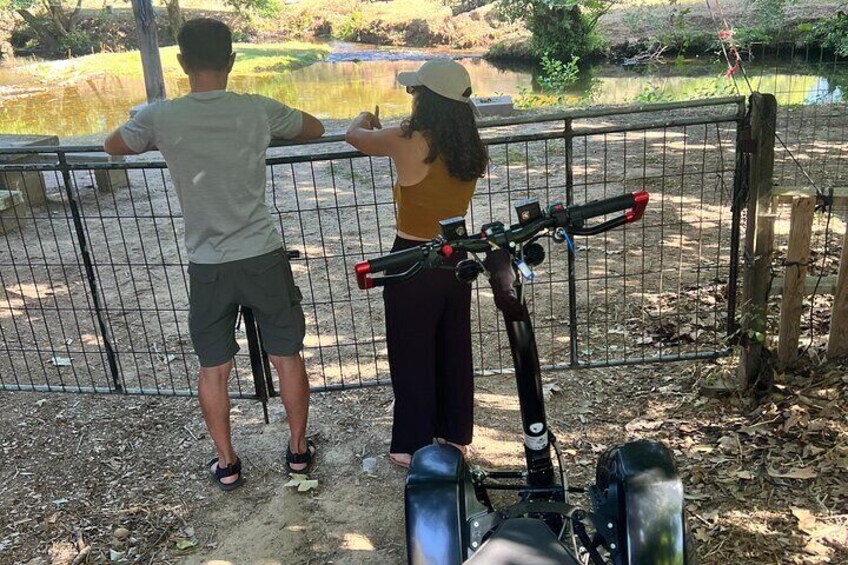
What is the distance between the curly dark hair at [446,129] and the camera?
9.01 ft

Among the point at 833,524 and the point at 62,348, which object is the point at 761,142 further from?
the point at 62,348

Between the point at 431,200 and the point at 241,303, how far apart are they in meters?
0.94

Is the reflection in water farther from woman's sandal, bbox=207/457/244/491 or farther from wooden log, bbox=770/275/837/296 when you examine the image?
woman's sandal, bbox=207/457/244/491

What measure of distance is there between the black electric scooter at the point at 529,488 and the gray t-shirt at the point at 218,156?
1.22 m

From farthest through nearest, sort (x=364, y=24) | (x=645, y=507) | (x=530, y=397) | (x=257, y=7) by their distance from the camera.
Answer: (x=364, y=24) < (x=257, y=7) < (x=530, y=397) < (x=645, y=507)

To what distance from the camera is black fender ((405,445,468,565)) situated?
1872 mm

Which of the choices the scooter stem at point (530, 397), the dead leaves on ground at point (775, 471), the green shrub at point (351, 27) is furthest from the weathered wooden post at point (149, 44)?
the green shrub at point (351, 27)

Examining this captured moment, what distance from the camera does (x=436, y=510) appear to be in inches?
76.2

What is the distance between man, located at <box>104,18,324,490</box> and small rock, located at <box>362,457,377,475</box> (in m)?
0.47

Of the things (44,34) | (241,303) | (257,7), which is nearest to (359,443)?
(241,303)

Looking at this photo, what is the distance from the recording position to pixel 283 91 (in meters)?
19.8

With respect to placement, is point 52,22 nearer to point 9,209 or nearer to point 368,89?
point 368,89

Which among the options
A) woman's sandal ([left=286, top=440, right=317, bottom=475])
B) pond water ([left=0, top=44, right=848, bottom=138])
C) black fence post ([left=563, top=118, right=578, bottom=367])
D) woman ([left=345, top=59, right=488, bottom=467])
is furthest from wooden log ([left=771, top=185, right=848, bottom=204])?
pond water ([left=0, top=44, right=848, bottom=138])

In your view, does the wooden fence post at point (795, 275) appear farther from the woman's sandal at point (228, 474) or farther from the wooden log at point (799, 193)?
the woman's sandal at point (228, 474)
